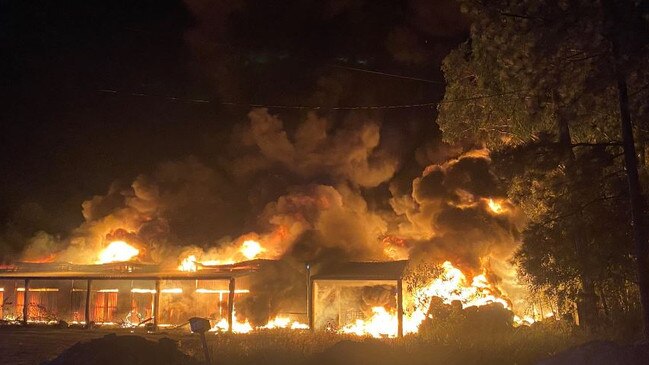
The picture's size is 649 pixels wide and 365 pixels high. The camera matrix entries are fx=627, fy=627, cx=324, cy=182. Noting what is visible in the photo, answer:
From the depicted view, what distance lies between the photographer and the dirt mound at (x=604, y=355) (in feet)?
32.9

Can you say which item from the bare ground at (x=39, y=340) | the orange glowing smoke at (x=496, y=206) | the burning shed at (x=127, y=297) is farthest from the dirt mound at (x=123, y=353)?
the orange glowing smoke at (x=496, y=206)

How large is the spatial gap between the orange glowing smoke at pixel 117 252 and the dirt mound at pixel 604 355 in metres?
33.4

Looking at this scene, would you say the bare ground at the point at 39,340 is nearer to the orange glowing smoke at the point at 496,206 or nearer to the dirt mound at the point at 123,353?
the dirt mound at the point at 123,353

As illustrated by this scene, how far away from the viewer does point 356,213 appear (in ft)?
131

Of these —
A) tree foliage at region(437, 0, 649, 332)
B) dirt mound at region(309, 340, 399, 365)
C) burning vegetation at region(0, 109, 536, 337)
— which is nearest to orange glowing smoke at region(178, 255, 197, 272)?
burning vegetation at region(0, 109, 536, 337)

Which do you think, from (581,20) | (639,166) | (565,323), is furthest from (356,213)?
(581,20)

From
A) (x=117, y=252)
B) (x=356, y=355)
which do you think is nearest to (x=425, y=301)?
(x=356, y=355)

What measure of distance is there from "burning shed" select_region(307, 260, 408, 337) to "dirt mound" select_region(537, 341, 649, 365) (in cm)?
1422

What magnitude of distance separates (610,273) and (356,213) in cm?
2460

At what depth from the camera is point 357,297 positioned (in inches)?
Result: 1168

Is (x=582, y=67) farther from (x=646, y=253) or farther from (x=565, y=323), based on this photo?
(x=565, y=323)

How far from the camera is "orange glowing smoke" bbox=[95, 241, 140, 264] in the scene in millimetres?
40031

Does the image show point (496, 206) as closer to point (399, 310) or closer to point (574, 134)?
point (399, 310)

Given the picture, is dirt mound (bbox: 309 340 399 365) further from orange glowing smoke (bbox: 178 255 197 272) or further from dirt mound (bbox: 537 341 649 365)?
orange glowing smoke (bbox: 178 255 197 272)
